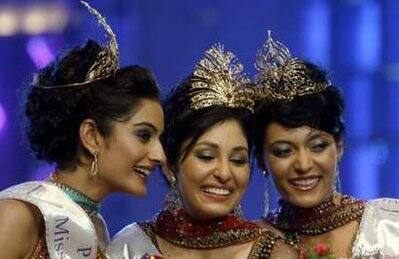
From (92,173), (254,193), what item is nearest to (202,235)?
(92,173)

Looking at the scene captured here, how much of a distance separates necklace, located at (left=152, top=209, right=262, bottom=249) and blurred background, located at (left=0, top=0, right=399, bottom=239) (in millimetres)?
2873

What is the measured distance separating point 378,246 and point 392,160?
2.88m

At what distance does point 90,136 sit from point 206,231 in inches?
23.6

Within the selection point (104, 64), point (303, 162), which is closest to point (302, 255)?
point (303, 162)

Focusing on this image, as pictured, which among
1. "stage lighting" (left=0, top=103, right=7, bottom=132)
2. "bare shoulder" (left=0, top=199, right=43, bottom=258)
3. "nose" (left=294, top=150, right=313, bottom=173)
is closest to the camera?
"bare shoulder" (left=0, top=199, right=43, bottom=258)

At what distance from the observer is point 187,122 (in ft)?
12.3

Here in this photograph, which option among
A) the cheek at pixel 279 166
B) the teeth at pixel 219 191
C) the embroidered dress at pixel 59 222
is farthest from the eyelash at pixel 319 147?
the embroidered dress at pixel 59 222

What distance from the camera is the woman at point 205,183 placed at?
3658 millimetres

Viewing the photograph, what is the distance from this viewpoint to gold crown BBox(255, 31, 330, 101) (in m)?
3.98

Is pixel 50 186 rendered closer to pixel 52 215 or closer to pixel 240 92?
pixel 52 215

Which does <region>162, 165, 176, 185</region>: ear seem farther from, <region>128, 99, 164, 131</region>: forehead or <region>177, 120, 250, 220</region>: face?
<region>128, 99, 164, 131</region>: forehead

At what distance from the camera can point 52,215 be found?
321 centimetres

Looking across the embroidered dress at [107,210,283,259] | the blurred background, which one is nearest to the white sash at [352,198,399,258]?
the embroidered dress at [107,210,283,259]

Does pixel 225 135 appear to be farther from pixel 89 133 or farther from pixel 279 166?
pixel 89 133
